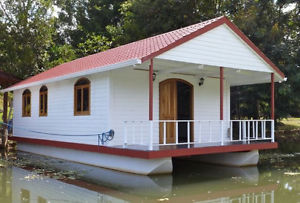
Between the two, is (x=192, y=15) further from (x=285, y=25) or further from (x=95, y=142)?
(x=95, y=142)

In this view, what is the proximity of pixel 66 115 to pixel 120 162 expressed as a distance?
11.1 feet

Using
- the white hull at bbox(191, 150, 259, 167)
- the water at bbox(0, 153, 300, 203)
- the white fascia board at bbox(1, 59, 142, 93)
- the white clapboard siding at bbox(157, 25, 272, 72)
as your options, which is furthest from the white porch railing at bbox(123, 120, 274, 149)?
the white clapboard siding at bbox(157, 25, 272, 72)

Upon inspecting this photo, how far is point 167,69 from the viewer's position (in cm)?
1156

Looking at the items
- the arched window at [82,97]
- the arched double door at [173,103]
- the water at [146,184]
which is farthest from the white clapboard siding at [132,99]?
the water at [146,184]

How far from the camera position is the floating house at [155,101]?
9.84 m

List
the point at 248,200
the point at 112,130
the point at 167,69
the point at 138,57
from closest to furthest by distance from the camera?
1. the point at 248,200
2. the point at 138,57
3. the point at 112,130
4. the point at 167,69

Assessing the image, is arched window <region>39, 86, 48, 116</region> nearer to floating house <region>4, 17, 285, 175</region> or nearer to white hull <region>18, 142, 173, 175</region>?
floating house <region>4, 17, 285, 175</region>

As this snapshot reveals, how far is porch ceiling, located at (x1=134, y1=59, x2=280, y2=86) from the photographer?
10.7 metres

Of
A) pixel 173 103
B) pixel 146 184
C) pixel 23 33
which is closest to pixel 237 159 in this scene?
pixel 173 103

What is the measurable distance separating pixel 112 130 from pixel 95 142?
2.79 ft

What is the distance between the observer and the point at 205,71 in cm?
1238

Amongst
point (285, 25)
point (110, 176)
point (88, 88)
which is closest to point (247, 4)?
point (285, 25)

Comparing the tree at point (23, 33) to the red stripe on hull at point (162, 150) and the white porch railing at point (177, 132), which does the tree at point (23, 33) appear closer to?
the red stripe on hull at point (162, 150)

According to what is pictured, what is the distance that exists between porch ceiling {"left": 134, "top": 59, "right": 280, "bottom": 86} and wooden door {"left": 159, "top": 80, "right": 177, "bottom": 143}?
502 mm
